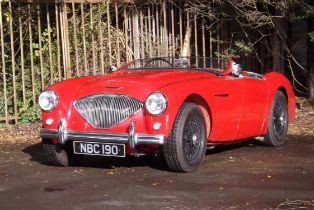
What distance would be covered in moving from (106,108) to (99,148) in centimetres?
42

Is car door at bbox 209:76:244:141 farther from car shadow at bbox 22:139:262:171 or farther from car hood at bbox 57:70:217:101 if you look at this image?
car shadow at bbox 22:139:262:171

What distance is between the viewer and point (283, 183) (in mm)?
5875

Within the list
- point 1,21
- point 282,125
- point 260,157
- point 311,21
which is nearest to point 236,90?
point 260,157

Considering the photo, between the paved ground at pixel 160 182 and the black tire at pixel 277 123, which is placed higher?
the black tire at pixel 277 123

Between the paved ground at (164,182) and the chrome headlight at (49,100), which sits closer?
the paved ground at (164,182)

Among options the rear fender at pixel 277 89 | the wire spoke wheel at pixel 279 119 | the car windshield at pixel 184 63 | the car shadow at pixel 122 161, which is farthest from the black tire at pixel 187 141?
the wire spoke wheel at pixel 279 119

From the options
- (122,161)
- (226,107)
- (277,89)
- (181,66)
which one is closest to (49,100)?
(122,161)

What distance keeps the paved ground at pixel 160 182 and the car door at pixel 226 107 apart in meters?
0.35

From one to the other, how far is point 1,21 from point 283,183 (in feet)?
19.7

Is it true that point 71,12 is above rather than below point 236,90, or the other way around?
above

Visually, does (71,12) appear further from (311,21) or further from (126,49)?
(311,21)

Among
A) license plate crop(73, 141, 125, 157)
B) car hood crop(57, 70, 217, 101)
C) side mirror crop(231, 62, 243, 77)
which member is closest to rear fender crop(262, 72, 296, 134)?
side mirror crop(231, 62, 243, 77)

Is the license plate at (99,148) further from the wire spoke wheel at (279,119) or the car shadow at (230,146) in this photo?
the wire spoke wheel at (279,119)

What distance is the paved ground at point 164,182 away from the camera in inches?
203
